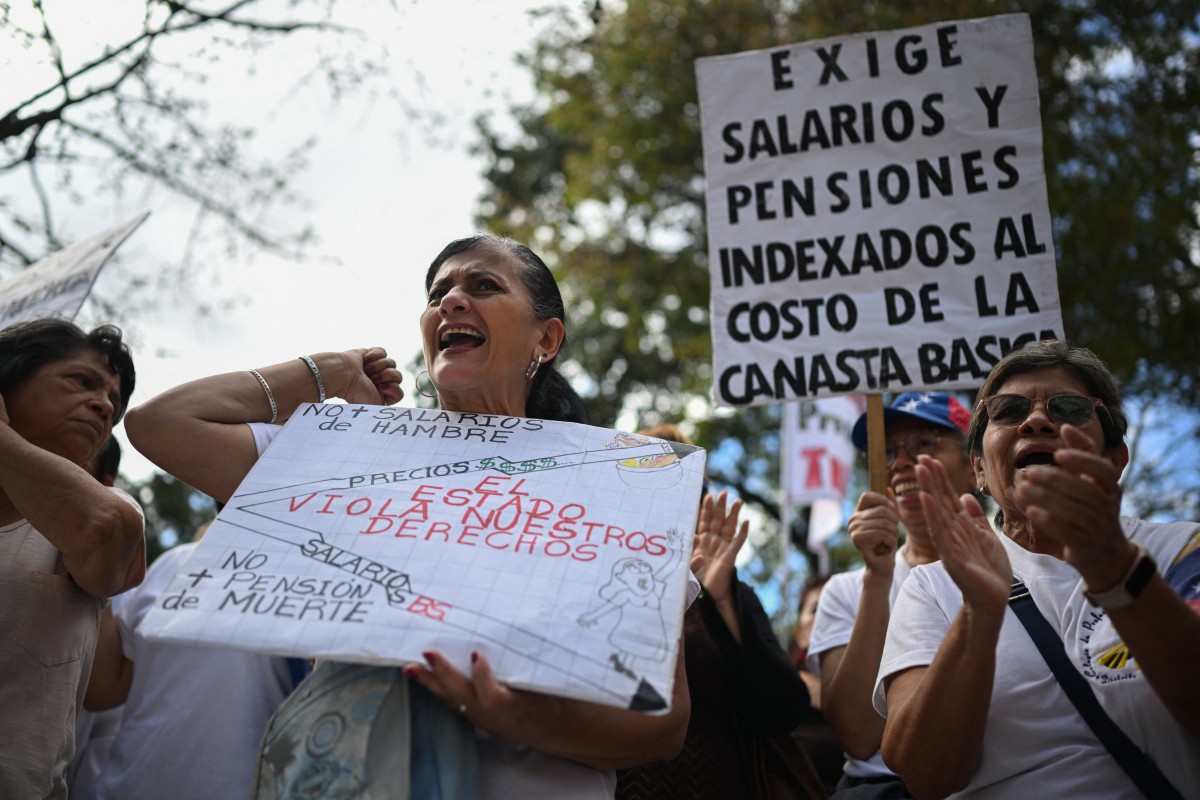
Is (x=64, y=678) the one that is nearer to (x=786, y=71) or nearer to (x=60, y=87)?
(x=60, y=87)

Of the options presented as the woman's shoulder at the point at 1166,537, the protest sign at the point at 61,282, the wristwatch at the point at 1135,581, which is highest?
the protest sign at the point at 61,282

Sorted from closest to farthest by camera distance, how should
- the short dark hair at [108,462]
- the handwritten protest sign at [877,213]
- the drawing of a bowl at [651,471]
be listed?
the drawing of a bowl at [651,471]
the short dark hair at [108,462]
the handwritten protest sign at [877,213]

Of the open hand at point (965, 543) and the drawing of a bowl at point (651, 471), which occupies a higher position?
the drawing of a bowl at point (651, 471)

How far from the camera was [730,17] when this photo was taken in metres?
11.5

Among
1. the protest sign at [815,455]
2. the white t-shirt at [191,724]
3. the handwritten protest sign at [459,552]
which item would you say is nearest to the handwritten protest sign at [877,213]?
the handwritten protest sign at [459,552]

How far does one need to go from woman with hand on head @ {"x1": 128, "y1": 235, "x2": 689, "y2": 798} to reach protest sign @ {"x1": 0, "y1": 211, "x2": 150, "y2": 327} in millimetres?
1325

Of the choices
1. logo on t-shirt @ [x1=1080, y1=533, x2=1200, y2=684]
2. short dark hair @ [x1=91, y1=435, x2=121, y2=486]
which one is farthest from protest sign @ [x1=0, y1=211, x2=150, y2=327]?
logo on t-shirt @ [x1=1080, y1=533, x2=1200, y2=684]

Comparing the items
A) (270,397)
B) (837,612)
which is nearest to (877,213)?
(837,612)

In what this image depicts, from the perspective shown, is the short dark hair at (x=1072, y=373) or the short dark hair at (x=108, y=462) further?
the short dark hair at (x=108, y=462)

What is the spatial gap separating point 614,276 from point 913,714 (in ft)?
36.6

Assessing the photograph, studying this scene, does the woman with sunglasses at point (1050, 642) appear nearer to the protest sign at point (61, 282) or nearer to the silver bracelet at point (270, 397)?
the silver bracelet at point (270, 397)

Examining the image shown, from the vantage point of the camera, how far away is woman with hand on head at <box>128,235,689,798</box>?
6.33 feet

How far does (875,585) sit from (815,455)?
736cm

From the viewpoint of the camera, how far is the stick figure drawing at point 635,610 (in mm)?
1910
